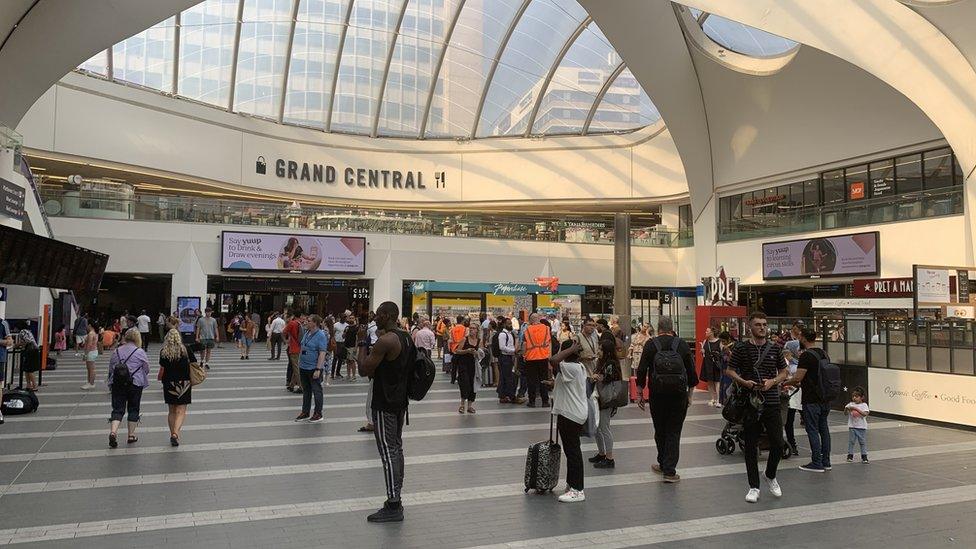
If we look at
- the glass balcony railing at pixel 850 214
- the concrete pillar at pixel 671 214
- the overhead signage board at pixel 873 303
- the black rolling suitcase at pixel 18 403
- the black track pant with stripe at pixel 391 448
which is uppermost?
the concrete pillar at pixel 671 214

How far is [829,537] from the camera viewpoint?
5.12 metres

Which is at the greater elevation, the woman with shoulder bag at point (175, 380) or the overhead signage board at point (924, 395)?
the woman with shoulder bag at point (175, 380)

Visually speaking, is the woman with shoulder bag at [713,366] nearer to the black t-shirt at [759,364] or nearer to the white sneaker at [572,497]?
the black t-shirt at [759,364]

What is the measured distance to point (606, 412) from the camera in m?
7.50

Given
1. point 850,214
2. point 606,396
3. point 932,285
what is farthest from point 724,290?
point 606,396

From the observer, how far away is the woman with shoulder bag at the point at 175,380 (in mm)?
8203

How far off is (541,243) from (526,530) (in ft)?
90.5

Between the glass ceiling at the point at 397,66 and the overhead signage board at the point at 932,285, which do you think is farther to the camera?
the glass ceiling at the point at 397,66

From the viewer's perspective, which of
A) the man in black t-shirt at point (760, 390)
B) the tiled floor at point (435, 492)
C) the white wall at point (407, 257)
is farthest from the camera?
the white wall at point (407, 257)

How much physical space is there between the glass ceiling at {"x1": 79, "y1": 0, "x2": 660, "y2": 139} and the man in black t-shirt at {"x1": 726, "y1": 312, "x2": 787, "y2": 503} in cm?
2507

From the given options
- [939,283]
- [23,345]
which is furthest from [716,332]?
[23,345]

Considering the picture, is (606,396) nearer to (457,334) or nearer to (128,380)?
(128,380)

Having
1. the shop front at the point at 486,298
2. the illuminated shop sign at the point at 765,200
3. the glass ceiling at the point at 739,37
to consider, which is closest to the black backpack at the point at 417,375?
the glass ceiling at the point at 739,37

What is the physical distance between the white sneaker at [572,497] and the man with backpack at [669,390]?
114 centimetres
